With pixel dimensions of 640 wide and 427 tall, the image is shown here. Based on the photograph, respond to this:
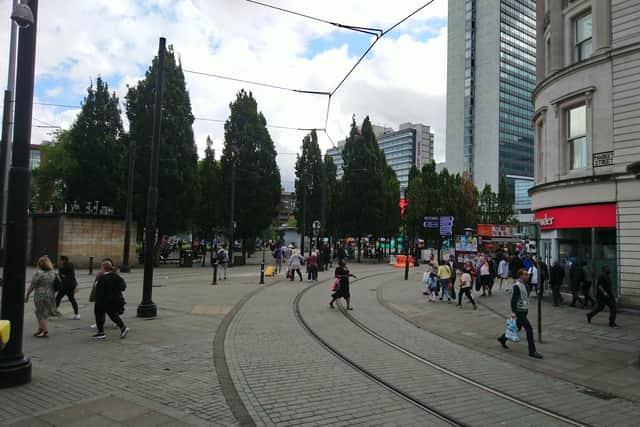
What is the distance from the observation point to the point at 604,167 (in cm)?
1564

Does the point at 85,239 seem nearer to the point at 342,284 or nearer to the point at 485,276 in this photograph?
the point at 342,284

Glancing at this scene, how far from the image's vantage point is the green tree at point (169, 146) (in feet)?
98.1

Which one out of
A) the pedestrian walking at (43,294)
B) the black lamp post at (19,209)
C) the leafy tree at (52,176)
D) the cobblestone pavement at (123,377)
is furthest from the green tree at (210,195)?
the black lamp post at (19,209)

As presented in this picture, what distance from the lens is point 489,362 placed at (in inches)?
330

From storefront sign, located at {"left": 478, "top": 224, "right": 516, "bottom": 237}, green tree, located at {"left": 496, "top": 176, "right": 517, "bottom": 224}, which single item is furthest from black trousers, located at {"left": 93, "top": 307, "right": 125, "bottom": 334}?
green tree, located at {"left": 496, "top": 176, "right": 517, "bottom": 224}

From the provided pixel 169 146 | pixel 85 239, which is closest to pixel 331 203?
pixel 169 146

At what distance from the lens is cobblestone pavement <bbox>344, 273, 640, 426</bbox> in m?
6.02

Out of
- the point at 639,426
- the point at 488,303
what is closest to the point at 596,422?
the point at 639,426

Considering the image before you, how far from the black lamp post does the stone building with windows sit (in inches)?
528

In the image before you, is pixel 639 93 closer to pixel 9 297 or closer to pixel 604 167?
pixel 604 167

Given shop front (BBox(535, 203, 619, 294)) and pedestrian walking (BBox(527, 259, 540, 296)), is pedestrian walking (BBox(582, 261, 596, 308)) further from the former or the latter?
pedestrian walking (BBox(527, 259, 540, 296))

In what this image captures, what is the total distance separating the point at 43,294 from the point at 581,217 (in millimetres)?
16613

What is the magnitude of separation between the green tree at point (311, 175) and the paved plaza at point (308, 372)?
111 ft

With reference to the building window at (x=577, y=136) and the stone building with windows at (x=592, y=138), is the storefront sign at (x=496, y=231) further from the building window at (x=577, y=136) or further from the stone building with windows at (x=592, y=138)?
the building window at (x=577, y=136)
